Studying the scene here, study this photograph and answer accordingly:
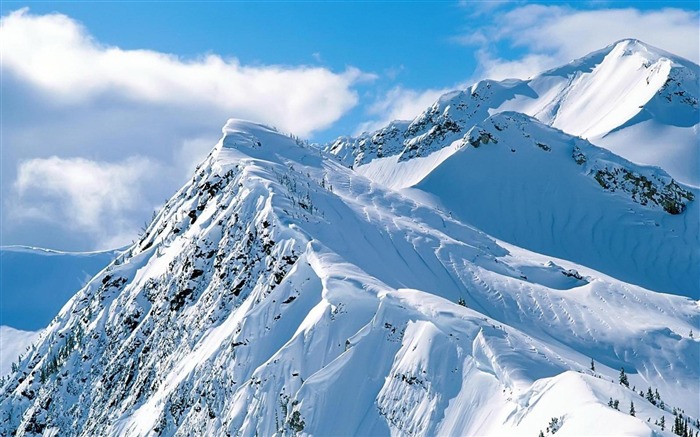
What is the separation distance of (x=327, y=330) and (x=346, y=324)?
2.99 feet

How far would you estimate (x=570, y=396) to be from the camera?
2391 centimetres

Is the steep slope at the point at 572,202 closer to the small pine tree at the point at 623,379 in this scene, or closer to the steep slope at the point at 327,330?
the steep slope at the point at 327,330

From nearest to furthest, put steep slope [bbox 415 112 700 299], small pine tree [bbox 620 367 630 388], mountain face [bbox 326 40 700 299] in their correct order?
small pine tree [bbox 620 367 630 388]
steep slope [bbox 415 112 700 299]
mountain face [bbox 326 40 700 299]

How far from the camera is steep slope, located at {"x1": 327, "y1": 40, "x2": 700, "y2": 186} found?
109625mm

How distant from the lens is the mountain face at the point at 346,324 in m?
28.9

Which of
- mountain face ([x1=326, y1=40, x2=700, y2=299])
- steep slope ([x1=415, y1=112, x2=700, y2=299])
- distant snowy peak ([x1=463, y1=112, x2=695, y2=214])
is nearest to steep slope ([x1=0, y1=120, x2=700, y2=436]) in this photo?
steep slope ([x1=415, y1=112, x2=700, y2=299])

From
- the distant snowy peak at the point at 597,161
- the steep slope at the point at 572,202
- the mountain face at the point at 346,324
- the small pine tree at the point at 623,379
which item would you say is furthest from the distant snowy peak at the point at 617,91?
the small pine tree at the point at 623,379

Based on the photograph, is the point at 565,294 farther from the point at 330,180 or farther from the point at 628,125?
the point at 628,125

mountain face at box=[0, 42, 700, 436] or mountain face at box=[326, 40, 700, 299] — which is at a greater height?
mountain face at box=[326, 40, 700, 299]

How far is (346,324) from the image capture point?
106ft

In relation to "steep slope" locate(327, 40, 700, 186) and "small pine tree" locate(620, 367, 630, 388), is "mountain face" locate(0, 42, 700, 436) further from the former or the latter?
"steep slope" locate(327, 40, 700, 186)

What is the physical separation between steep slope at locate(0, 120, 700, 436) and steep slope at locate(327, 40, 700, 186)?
4848 centimetres

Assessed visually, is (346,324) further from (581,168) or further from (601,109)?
(601,109)

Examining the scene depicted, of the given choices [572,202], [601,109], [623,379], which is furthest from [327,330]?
[601,109]
